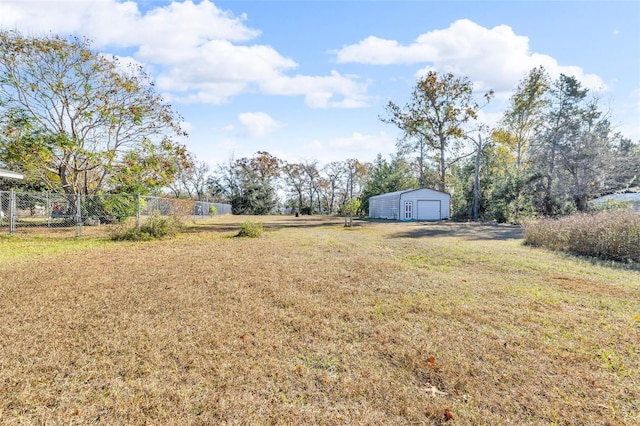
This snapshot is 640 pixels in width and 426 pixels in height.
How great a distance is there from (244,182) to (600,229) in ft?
117

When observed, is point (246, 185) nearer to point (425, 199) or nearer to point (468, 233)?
point (425, 199)

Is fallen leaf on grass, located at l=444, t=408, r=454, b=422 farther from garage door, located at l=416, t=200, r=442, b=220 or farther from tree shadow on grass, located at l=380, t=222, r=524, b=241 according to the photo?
garage door, located at l=416, t=200, r=442, b=220

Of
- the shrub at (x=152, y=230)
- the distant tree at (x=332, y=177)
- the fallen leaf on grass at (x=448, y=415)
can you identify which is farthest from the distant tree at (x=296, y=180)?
the fallen leaf on grass at (x=448, y=415)

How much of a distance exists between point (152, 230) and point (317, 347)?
9.36 meters

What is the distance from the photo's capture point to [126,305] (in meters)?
3.91

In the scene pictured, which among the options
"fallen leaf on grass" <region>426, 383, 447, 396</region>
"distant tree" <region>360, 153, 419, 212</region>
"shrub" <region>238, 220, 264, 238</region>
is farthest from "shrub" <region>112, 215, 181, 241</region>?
"distant tree" <region>360, 153, 419, 212</region>

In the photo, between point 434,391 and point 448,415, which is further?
point 434,391

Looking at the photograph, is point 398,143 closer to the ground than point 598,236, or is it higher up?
higher up

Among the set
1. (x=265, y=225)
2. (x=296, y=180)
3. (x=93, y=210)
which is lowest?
(x=265, y=225)

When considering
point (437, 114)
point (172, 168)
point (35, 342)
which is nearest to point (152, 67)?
point (172, 168)

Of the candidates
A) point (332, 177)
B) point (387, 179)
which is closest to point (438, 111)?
point (387, 179)

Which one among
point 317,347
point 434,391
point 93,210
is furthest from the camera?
point 93,210

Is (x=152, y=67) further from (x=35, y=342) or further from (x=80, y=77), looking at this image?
(x=35, y=342)

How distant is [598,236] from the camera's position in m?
7.81
